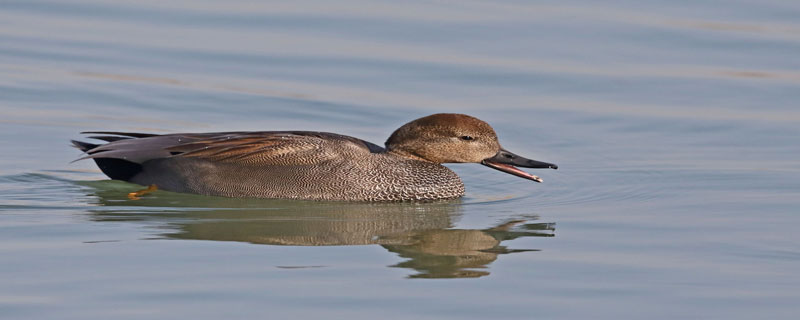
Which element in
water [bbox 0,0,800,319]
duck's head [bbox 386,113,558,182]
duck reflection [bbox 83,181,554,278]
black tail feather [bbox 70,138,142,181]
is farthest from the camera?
black tail feather [bbox 70,138,142,181]

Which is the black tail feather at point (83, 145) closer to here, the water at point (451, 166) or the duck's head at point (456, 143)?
the water at point (451, 166)

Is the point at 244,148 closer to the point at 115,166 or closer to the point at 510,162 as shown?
the point at 115,166

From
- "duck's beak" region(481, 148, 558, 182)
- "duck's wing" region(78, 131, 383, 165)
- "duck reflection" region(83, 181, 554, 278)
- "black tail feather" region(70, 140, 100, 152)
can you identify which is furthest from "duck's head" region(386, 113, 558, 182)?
"black tail feather" region(70, 140, 100, 152)

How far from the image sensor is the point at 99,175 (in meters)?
10.9

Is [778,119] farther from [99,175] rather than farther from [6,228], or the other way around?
[6,228]

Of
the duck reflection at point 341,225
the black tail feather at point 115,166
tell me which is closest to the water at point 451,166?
the duck reflection at point 341,225

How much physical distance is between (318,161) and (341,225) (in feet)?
3.75

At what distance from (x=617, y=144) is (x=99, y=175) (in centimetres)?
416

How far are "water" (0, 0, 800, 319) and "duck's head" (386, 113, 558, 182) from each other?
29 cm

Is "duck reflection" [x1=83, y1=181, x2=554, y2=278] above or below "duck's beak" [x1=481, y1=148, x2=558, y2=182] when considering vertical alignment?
below

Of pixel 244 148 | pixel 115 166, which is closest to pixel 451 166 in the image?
pixel 244 148

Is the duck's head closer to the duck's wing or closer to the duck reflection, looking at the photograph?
the duck's wing

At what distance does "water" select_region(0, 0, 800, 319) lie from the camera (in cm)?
682

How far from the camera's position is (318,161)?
9.76m
